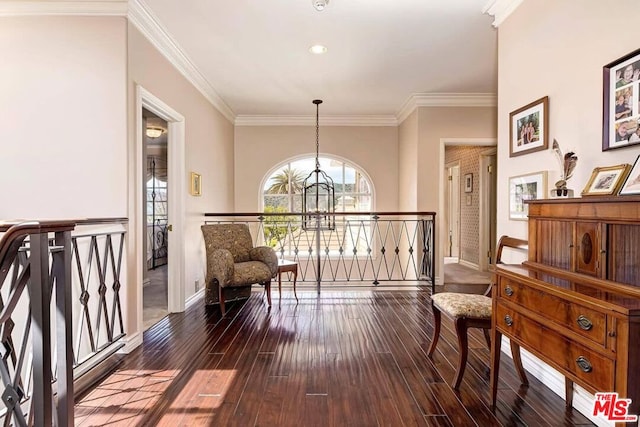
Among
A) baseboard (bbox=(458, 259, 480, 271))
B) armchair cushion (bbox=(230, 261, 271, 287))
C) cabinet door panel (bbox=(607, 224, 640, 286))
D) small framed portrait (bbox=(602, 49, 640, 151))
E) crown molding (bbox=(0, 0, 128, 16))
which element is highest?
crown molding (bbox=(0, 0, 128, 16))

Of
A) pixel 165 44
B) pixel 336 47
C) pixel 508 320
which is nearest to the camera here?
pixel 508 320

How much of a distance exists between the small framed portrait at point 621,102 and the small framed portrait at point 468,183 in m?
5.35

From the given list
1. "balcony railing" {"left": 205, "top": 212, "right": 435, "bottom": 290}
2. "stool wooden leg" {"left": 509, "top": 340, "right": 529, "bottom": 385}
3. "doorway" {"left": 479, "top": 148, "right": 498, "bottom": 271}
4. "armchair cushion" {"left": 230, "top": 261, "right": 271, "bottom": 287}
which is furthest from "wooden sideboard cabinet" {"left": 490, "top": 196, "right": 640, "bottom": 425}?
"doorway" {"left": 479, "top": 148, "right": 498, "bottom": 271}

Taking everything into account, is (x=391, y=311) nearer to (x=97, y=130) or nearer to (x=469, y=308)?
(x=469, y=308)

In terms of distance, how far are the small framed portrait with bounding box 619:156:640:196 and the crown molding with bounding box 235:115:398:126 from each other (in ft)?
15.6

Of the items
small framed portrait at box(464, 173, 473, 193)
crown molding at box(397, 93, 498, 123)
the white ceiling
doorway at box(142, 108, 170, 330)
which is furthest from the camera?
small framed portrait at box(464, 173, 473, 193)

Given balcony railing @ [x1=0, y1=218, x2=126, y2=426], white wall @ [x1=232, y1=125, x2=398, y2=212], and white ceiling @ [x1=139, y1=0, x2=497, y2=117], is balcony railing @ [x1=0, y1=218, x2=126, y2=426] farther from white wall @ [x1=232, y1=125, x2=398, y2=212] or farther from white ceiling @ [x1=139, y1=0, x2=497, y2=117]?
white wall @ [x1=232, y1=125, x2=398, y2=212]

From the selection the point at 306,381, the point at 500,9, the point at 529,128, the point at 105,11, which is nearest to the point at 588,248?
the point at 529,128

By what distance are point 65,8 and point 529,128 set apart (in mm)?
3559

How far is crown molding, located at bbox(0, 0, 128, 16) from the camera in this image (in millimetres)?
2576

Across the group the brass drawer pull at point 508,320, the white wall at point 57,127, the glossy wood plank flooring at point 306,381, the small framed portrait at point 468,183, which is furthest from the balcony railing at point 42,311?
the small framed portrait at point 468,183

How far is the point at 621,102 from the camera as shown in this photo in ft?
5.45

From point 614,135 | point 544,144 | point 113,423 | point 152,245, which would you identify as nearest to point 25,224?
point 113,423

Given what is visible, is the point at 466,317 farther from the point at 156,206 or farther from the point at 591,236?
the point at 156,206
